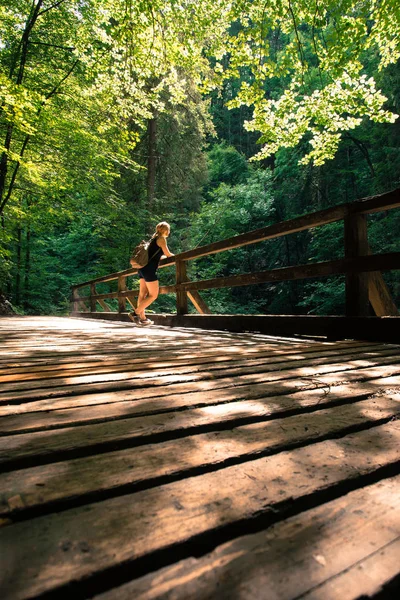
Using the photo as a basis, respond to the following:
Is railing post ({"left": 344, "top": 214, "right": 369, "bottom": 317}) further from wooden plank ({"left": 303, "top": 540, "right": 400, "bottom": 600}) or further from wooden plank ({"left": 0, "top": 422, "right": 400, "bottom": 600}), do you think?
wooden plank ({"left": 303, "top": 540, "right": 400, "bottom": 600})

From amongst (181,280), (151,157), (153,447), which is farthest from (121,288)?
(151,157)

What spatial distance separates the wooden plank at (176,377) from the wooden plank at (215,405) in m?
0.25

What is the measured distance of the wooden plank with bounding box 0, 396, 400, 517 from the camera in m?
0.84

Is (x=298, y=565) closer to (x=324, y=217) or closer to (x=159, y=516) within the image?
(x=159, y=516)

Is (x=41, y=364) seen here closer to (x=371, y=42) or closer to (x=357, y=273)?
(x=357, y=273)

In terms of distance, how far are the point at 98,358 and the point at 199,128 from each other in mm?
15700

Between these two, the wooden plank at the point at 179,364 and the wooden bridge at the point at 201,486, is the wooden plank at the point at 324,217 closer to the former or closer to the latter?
the wooden plank at the point at 179,364

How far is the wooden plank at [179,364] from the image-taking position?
2139 mm

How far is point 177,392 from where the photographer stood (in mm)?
1676

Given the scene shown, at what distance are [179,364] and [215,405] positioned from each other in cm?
96

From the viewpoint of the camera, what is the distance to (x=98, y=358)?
9.05 feet

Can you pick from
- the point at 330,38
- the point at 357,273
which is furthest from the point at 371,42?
the point at 357,273

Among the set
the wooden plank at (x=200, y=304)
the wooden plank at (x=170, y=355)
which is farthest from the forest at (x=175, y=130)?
the wooden plank at (x=170, y=355)

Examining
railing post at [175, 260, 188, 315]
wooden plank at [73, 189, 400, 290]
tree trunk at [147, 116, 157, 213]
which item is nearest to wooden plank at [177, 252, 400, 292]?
wooden plank at [73, 189, 400, 290]
